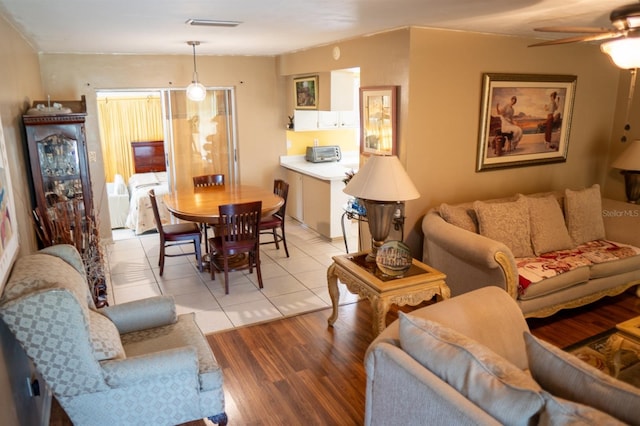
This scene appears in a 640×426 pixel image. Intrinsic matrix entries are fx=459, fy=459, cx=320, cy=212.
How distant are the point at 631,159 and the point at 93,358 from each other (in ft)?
16.3

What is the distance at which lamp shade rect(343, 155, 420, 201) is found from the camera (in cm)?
308

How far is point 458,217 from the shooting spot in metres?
3.89

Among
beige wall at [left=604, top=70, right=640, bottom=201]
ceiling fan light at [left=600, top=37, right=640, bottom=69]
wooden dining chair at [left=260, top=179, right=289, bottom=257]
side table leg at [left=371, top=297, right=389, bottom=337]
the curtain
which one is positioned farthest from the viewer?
the curtain

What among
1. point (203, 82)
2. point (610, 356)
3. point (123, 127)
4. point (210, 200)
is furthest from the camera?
point (123, 127)

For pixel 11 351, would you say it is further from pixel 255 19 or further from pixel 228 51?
pixel 228 51

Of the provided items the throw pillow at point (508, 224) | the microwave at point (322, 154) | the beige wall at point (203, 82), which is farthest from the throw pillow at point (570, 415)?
the microwave at point (322, 154)

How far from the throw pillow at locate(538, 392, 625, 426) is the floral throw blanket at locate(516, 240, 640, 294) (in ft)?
7.05

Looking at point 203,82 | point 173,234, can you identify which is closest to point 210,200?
point 173,234

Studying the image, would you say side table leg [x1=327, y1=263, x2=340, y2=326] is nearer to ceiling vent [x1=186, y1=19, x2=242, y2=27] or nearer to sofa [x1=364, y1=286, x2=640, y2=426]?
sofa [x1=364, y1=286, x2=640, y2=426]

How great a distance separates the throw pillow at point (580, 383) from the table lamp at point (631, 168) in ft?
12.2

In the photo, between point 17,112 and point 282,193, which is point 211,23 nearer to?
point 17,112

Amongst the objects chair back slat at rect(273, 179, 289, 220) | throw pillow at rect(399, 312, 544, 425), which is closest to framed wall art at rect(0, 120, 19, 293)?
throw pillow at rect(399, 312, 544, 425)

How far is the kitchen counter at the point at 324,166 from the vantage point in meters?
5.84

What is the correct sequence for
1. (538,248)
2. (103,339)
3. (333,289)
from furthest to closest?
(538,248) → (333,289) → (103,339)
